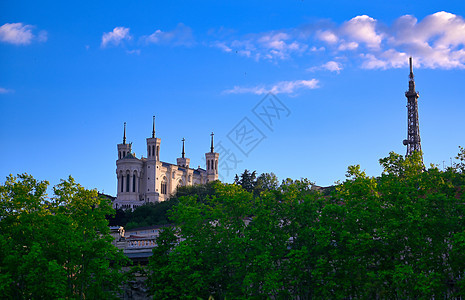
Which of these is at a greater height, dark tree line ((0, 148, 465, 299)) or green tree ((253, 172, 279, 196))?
green tree ((253, 172, 279, 196))

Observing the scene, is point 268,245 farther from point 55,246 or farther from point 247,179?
point 247,179

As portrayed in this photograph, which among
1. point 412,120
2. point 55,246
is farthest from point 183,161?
point 55,246

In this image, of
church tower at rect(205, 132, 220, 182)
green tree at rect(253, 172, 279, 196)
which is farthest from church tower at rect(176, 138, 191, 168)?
green tree at rect(253, 172, 279, 196)

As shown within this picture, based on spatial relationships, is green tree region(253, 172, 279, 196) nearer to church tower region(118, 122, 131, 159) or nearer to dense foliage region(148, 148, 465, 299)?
church tower region(118, 122, 131, 159)

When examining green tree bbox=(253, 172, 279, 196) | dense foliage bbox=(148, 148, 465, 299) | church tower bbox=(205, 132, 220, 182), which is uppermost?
church tower bbox=(205, 132, 220, 182)

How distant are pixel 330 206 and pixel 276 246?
4079 millimetres

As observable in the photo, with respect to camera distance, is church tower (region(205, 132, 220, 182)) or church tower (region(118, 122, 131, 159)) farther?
church tower (region(205, 132, 220, 182))

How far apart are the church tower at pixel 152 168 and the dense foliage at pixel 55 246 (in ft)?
320

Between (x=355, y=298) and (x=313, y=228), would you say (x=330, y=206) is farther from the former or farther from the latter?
(x=355, y=298)

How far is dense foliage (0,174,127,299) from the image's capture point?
33.6 metres

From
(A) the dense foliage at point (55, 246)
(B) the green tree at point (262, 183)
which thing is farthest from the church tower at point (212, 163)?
(A) the dense foliage at point (55, 246)

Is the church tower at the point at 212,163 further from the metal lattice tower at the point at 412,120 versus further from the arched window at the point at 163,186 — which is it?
the metal lattice tower at the point at 412,120

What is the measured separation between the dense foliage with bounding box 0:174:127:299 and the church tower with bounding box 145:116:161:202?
97585mm

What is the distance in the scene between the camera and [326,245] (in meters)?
33.1
